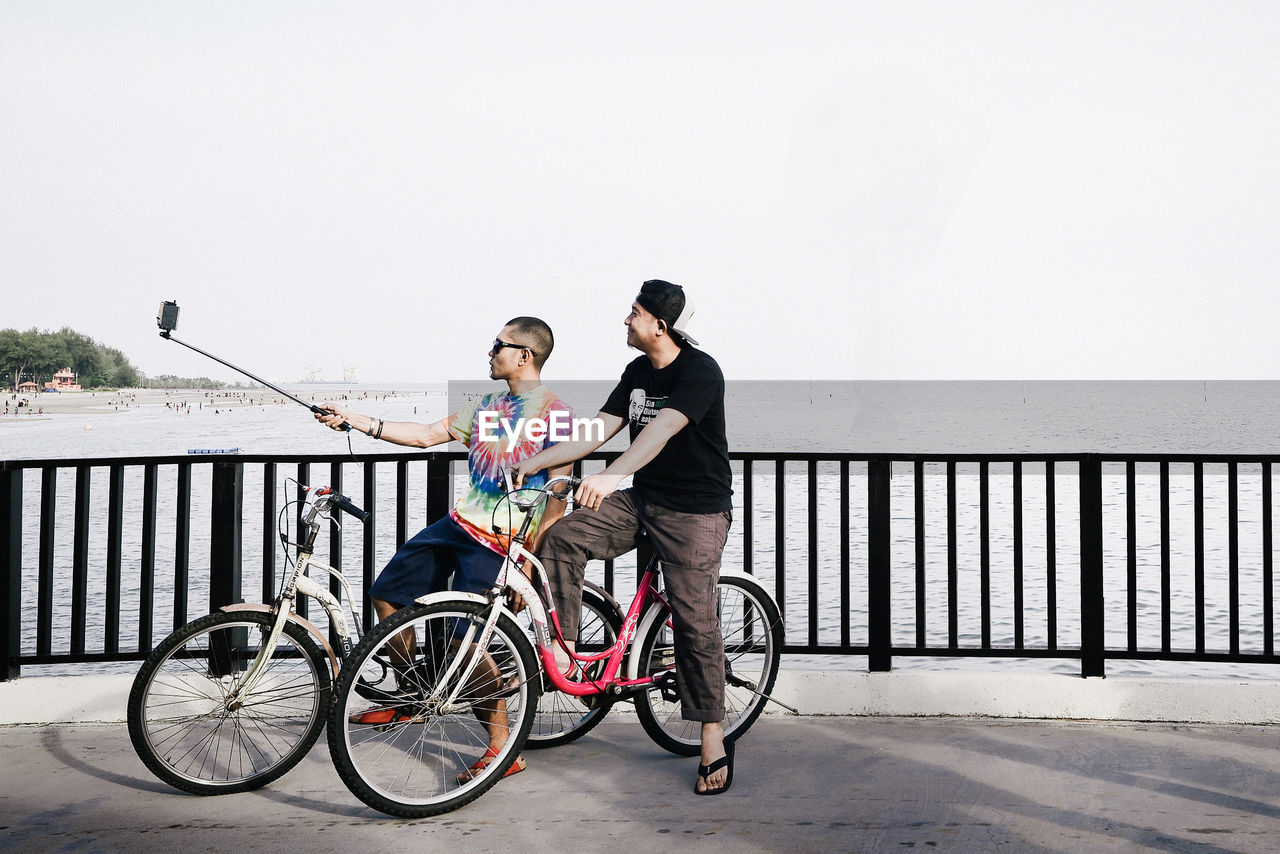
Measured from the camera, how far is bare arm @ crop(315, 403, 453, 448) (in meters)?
3.80

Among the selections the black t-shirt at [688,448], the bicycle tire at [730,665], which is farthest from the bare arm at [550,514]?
the bicycle tire at [730,665]

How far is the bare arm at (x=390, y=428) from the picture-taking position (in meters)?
3.80

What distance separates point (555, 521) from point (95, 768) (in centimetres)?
191

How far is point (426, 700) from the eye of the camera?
3.36m

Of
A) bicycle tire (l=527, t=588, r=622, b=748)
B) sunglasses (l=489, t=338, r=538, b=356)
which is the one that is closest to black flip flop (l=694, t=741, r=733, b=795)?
bicycle tire (l=527, t=588, r=622, b=748)

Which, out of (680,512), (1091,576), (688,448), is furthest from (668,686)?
(1091,576)

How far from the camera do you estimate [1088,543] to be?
4.45m

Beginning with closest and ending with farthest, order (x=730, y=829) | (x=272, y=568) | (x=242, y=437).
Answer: (x=730, y=829) < (x=272, y=568) < (x=242, y=437)

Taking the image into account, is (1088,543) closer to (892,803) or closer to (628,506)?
(892,803)

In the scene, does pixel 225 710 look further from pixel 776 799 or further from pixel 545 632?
pixel 776 799

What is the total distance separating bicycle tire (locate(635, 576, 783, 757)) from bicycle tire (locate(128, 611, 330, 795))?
1.19 metres

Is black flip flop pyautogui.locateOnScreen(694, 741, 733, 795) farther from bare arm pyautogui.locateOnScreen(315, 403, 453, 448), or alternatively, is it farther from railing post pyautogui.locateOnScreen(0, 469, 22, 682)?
railing post pyautogui.locateOnScreen(0, 469, 22, 682)

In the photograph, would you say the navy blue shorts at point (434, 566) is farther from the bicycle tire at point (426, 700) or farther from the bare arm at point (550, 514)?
the bicycle tire at point (426, 700)

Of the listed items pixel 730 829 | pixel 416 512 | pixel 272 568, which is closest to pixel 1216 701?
A: pixel 730 829
